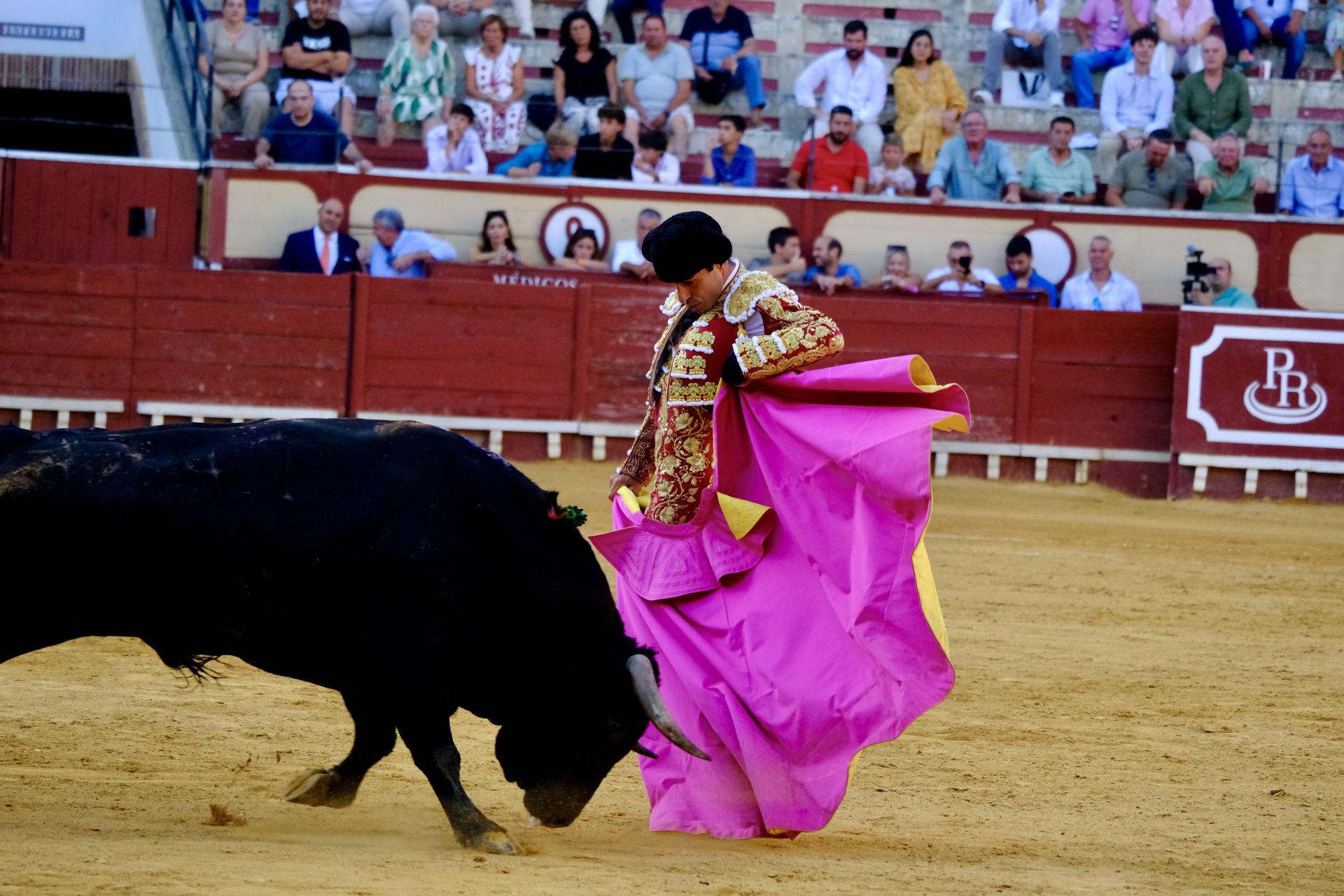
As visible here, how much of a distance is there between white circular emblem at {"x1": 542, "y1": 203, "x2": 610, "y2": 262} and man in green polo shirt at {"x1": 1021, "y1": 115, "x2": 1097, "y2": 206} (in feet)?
8.40

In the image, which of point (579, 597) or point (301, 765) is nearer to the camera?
point (579, 597)

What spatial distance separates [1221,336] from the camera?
916cm

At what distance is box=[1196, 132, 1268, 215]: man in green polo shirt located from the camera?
9859 millimetres

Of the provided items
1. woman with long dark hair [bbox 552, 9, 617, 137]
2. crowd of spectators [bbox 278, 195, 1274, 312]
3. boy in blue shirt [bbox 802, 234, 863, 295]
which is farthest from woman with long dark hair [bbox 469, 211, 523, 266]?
boy in blue shirt [bbox 802, 234, 863, 295]

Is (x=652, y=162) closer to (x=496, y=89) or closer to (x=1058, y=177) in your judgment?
(x=496, y=89)

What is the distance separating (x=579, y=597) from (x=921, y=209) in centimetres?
692

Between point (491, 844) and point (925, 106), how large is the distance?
7.84 metres

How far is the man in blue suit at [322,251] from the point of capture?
30.9 feet

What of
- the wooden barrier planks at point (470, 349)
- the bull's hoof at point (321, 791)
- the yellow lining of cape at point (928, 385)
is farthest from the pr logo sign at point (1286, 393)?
the bull's hoof at point (321, 791)

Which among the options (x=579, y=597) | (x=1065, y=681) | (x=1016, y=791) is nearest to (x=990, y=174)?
(x=1065, y=681)

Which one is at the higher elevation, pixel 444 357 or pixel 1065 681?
pixel 444 357

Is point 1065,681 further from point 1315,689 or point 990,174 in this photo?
point 990,174

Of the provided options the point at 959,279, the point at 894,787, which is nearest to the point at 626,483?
the point at 894,787

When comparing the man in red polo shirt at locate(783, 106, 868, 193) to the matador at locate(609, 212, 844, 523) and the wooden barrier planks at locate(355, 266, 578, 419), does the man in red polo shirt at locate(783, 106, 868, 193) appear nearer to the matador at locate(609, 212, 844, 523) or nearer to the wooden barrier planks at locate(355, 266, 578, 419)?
the wooden barrier planks at locate(355, 266, 578, 419)
